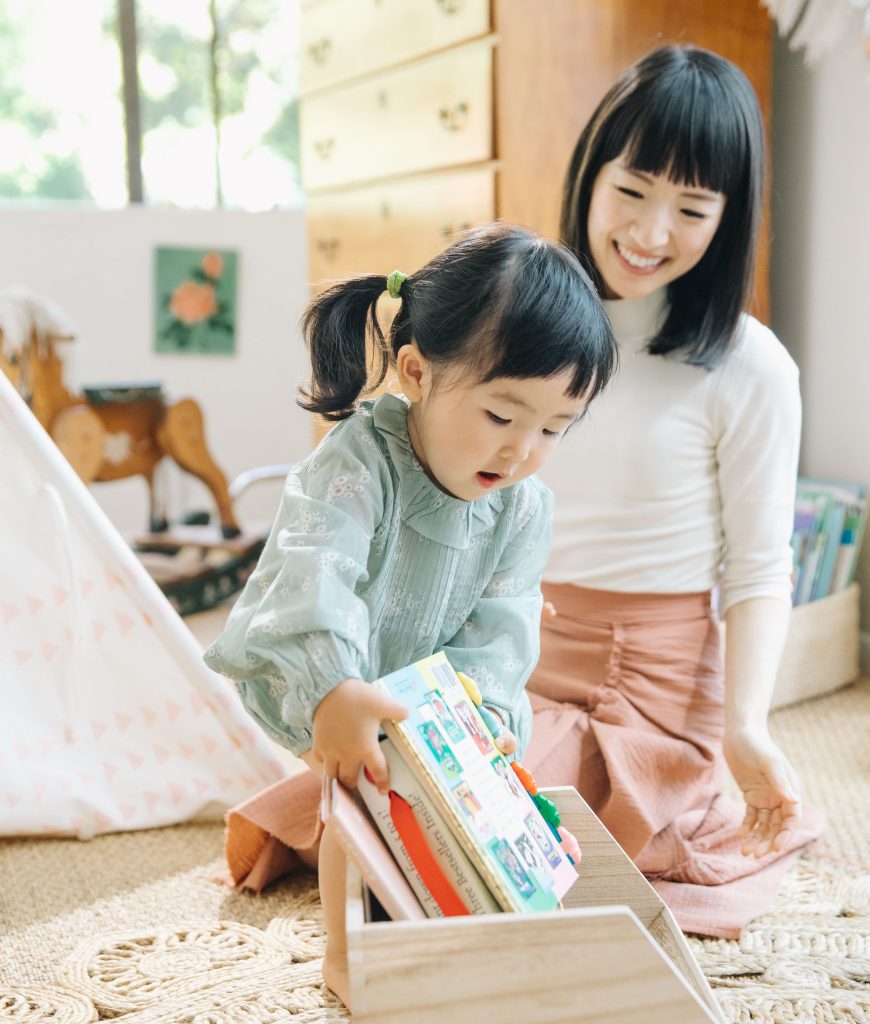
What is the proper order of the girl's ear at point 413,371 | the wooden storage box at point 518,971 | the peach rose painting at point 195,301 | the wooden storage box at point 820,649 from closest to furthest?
the wooden storage box at point 518,971 → the girl's ear at point 413,371 → the wooden storage box at point 820,649 → the peach rose painting at point 195,301

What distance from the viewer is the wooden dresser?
6.18 feet

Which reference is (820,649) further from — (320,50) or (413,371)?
(320,50)

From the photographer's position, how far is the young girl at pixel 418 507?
2.58 feet

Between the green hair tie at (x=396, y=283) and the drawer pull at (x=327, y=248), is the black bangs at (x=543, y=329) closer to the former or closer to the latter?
the green hair tie at (x=396, y=283)

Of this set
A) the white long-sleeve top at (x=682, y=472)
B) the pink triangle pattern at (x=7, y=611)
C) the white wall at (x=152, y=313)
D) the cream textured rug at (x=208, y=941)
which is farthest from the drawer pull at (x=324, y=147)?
the cream textured rug at (x=208, y=941)

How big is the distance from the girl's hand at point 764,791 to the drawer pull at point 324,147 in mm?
1753

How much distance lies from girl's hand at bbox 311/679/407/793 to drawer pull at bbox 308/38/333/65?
1.95m

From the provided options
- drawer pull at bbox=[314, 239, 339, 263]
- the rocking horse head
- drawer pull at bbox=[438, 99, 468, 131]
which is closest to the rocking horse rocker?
the rocking horse head

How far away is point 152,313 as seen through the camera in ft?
11.4

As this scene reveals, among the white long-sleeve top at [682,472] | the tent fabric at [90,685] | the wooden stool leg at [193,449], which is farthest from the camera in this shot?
the wooden stool leg at [193,449]

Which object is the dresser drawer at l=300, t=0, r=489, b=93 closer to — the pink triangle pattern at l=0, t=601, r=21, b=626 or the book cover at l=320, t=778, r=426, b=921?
the pink triangle pattern at l=0, t=601, r=21, b=626

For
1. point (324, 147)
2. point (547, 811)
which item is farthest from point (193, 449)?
point (547, 811)

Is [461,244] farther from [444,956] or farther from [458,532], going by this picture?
[444,956]

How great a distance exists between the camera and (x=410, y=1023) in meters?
0.71
